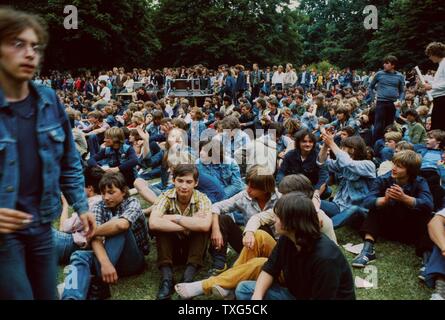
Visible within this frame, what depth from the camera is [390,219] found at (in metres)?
4.43

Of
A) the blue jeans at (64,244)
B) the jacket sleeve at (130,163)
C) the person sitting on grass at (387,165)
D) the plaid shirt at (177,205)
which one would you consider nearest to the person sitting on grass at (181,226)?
the plaid shirt at (177,205)

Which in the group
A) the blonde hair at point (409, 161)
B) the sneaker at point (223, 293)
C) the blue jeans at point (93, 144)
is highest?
the blonde hair at point (409, 161)

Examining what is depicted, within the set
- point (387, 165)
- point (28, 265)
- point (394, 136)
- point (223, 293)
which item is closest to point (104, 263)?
point (223, 293)

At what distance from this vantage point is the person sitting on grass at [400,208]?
4.01 m

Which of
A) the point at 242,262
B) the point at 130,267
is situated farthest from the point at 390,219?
the point at 130,267

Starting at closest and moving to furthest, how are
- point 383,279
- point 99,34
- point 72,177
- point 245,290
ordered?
point 72,177 < point 245,290 < point 383,279 < point 99,34

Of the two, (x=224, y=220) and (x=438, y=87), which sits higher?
(x=438, y=87)

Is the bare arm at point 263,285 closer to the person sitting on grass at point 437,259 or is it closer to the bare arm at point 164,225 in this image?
the bare arm at point 164,225

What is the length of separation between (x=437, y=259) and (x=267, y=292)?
4.51 feet

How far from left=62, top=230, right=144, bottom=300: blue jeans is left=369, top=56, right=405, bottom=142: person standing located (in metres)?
5.73

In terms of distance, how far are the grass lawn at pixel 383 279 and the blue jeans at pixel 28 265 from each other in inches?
61.9

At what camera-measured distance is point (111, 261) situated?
3664 millimetres

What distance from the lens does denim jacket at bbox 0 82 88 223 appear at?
1970 millimetres

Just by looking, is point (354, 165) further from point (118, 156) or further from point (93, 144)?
point (93, 144)
